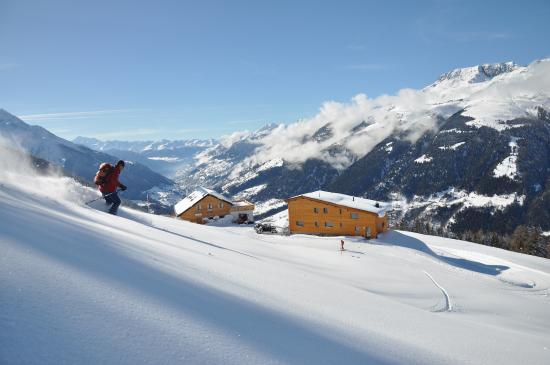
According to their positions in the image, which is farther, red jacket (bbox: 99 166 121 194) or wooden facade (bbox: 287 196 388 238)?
wooden facade (bbox: 287 196 388 238)

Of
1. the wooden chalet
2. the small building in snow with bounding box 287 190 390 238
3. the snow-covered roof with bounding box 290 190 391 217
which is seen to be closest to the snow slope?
the small building in snow with bounding box 287 190 390 238

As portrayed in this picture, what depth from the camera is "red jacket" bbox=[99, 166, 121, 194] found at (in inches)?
695

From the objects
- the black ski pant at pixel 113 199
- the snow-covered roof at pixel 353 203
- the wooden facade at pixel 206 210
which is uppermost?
the snow-covered roof at pixel 353 203

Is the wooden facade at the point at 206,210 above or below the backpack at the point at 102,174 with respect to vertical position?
below

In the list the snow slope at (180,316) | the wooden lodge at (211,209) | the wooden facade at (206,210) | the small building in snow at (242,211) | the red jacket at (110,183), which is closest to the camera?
the snow slope at (180,316)

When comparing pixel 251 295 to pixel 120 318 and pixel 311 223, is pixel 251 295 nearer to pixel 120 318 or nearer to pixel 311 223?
pixel 120 318

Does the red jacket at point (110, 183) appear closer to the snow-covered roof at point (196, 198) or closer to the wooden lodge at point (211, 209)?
the wooden lodge at point (211, 209)

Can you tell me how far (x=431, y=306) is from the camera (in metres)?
13.2

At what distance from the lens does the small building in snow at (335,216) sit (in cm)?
5447

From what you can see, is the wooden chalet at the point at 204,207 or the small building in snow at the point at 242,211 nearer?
the wooden chalet at the point at 204,207

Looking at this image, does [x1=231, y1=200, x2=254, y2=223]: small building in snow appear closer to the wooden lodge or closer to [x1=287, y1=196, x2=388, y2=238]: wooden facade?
the wooden lodge

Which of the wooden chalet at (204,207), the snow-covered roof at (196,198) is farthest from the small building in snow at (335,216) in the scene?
the snow-covered roof at (196,198)

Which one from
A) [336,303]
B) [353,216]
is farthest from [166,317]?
[353,216]

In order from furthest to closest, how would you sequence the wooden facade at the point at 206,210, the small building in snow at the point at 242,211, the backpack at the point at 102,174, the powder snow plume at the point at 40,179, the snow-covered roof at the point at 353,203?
the small building in snow at the point at 242,211
the wooden facade at the point at 206,210
the snow-covered roof at the point at 353,203
the backpack at the point at 102,174
the powder snow plume at the point at 40,179
